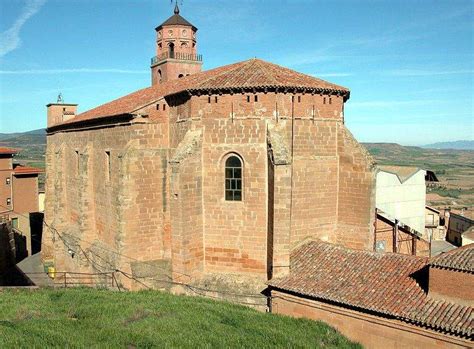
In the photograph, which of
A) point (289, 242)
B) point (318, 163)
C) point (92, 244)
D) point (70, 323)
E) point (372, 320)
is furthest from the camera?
point (92, 244)

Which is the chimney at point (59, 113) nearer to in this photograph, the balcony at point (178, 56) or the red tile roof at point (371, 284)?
the balcony at point (178, 56)

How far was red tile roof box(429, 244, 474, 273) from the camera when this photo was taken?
10.8 metres

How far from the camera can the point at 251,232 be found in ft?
47.8

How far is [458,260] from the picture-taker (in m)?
11.2

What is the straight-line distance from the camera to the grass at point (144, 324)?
31.2 feet

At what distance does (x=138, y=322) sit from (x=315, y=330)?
4.86 metres

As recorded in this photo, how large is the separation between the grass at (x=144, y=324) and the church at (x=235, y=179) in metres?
1.71

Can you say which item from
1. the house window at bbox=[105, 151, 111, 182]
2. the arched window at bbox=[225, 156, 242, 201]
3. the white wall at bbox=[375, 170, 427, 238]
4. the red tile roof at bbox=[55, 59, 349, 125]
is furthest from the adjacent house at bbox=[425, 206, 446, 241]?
the house window at bbox=[105, 151, 111, 182]

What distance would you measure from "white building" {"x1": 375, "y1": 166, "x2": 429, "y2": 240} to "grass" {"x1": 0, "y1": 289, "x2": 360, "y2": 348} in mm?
14458

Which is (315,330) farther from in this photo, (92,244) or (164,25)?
(164,25)

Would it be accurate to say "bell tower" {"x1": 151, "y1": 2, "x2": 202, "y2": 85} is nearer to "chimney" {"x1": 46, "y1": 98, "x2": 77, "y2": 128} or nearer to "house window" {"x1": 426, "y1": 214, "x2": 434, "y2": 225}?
"chimney" {"x1": 46, "y1": 98, "x2": 77, "y2": 128}

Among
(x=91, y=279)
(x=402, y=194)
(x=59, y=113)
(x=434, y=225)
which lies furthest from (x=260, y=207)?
(x=434, y=225)

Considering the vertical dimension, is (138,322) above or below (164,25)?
below

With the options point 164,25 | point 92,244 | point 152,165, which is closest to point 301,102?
point 152,165
